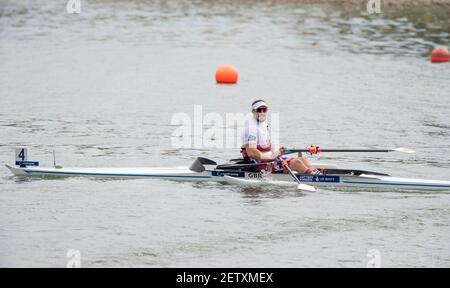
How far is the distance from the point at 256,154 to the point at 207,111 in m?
11.4

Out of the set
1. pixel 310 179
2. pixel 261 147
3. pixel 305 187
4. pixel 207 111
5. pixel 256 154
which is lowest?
pixel 305 187

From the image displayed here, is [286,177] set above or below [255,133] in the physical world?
below

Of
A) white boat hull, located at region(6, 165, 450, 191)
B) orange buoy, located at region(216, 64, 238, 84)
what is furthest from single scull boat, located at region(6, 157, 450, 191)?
orange buoy, located at region(216, 64, 238, 84)

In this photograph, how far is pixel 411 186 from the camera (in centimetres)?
2278

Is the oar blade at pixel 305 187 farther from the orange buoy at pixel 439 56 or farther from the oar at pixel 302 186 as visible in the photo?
the orange buoy at pixel 439 56

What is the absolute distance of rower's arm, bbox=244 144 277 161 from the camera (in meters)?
22.4

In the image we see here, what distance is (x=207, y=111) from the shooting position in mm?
33719

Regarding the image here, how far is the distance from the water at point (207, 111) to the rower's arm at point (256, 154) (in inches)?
29.7

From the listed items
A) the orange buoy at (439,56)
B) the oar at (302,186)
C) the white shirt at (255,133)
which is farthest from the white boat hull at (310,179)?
the orange buoy at (439,56)

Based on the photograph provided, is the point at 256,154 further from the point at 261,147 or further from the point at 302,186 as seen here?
the point at 302,186

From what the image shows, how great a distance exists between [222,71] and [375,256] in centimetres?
2126

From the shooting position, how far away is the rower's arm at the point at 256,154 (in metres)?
22.4

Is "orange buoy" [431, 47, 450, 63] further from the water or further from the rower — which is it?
the rower

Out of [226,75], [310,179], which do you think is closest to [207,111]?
[226,75]
